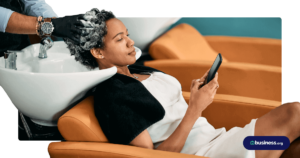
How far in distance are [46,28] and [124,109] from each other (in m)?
0.42

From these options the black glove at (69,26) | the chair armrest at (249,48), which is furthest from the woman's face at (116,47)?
the chair armrest at (249,48)

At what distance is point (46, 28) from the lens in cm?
94

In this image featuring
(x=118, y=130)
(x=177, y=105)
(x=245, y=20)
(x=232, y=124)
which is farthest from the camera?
(x=245, y=20)

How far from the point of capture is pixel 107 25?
0.97 meters

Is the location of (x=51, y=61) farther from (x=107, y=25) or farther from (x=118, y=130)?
(x=118, y=130)

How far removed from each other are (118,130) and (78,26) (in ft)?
1.34

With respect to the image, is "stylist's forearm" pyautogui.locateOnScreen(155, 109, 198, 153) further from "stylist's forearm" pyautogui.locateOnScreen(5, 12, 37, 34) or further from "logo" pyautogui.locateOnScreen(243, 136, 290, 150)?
"stylist's forearm" pyautogui.locateOnScreen(5, 12, 37, 34)

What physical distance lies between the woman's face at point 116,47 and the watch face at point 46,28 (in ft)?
0.58

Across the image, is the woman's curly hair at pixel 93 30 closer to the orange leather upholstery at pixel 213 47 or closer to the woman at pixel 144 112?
the woman at pixel 144 112

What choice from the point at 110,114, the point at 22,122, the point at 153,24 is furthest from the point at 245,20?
the point at 22,122

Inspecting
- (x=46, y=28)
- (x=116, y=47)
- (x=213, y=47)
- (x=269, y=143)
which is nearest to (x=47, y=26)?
(x=46, y=28)

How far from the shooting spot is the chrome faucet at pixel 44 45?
106cm

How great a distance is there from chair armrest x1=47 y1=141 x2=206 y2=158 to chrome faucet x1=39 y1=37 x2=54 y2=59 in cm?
41

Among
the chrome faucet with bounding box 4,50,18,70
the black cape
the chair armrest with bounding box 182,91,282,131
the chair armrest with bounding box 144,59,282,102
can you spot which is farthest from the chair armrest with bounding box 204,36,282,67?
the chrome faucet with bounding box 4,50,18,70
